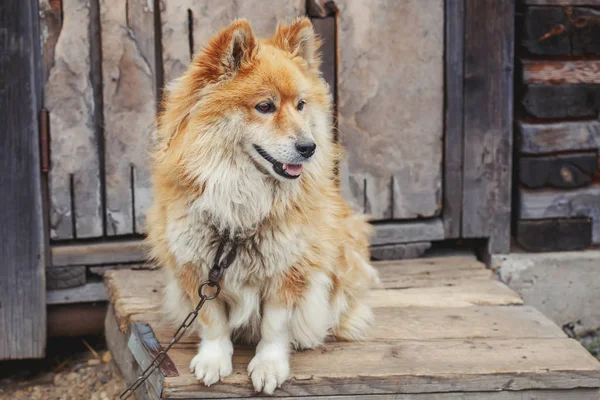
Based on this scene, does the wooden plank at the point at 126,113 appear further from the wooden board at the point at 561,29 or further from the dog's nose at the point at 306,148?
the wooden board at the point at 561,29

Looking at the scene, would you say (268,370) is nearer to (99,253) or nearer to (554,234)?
(99,253)

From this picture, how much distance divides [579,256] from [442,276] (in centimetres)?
83

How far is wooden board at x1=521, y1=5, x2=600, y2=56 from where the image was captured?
12.9 feet

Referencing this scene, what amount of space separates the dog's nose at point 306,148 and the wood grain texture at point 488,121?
5.38ft

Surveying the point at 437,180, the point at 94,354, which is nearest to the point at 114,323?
the point at 94,354

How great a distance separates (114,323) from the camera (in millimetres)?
3691

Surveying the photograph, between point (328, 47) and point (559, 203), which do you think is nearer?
point (328, 47)

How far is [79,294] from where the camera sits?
3.93m

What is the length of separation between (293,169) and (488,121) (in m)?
1.71

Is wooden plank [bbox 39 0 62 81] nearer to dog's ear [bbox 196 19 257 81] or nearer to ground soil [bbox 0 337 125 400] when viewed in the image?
dog's ear [bbox 196 19 257 81]

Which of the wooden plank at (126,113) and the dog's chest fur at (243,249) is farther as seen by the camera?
the wooden plank at (126,113)

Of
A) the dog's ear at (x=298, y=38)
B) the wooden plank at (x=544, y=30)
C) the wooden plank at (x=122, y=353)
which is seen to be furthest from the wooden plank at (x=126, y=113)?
the wooden plank at (x=544, y=30)

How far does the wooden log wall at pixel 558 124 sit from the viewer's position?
3967 millimetres

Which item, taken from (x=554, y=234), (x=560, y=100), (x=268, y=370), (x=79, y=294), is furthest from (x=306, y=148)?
(x=554, y=234)
